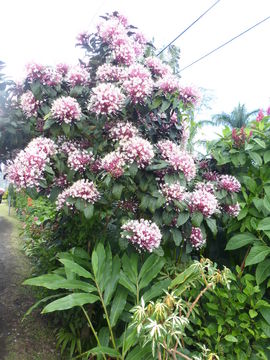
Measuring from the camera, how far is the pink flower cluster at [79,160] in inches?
75.8

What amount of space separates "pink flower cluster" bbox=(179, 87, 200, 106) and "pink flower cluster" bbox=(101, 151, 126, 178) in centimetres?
60

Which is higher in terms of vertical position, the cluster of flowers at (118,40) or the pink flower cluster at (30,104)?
the cluster of flowers at (118,40)

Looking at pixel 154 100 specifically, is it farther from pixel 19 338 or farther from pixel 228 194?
pixel 19 338

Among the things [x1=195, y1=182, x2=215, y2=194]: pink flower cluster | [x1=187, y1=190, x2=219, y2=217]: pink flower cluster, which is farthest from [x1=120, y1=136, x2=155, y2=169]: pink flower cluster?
[x1=195, y1=182, x2=215, y2=194]: pink flower cluster

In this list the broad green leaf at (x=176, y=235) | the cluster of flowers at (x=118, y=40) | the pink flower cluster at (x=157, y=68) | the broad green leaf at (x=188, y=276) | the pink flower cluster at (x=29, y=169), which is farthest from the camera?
the pink flower cluster at (x=157, y=68)

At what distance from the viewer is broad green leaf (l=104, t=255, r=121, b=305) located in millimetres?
1805

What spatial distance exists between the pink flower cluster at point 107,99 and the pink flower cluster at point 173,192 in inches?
21.8

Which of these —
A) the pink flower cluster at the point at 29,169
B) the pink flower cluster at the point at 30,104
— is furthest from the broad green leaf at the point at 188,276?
the pink flower cluster at the point at 30,104

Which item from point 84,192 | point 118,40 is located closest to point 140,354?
point 84,192

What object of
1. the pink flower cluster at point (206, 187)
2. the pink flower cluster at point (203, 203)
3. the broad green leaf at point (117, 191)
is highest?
the pink flower cluster at point (206, 187)

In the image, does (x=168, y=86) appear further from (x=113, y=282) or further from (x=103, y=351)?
(x=103, y=351)

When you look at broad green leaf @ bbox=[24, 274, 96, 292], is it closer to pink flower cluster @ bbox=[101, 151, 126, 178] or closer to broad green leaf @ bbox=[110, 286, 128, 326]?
broad green leaf @ bbox=[110, 286, 128, 326]

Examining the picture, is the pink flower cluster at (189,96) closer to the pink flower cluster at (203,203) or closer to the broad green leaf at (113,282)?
the pink flower cluster at (203,203)

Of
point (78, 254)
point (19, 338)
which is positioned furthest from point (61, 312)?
point (78, 254)
